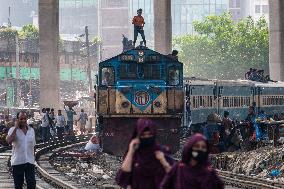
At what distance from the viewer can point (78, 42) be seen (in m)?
107

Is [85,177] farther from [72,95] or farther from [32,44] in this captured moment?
[72,95]

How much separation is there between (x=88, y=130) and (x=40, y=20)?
878cm

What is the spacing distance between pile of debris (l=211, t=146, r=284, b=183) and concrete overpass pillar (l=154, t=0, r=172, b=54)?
22.6 meters

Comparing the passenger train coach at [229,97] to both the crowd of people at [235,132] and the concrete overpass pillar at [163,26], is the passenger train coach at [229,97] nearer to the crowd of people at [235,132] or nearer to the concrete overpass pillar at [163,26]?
the crowd of people at [235,132]

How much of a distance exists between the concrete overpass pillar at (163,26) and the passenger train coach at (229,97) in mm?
7999

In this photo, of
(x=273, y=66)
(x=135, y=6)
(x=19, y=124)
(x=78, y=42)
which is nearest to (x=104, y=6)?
(x=135, y=6)

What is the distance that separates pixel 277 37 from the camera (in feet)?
175

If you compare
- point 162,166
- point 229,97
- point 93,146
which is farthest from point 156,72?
point 162,166

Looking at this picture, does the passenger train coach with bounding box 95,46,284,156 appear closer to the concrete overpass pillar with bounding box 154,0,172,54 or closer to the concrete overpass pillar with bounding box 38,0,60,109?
the concrete overpass pillar with bounding box 38,0,60,109

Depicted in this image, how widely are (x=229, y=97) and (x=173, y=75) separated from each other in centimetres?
913

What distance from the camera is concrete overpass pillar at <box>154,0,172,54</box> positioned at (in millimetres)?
47750

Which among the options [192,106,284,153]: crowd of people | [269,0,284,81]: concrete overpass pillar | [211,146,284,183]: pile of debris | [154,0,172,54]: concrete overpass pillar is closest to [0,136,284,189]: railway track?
[211,146,284,183]: pile of debris

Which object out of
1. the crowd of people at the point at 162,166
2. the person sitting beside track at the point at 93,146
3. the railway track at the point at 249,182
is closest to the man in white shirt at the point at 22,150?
the crowd of people at the point at 162,166

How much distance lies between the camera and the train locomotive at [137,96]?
24.9 metres
